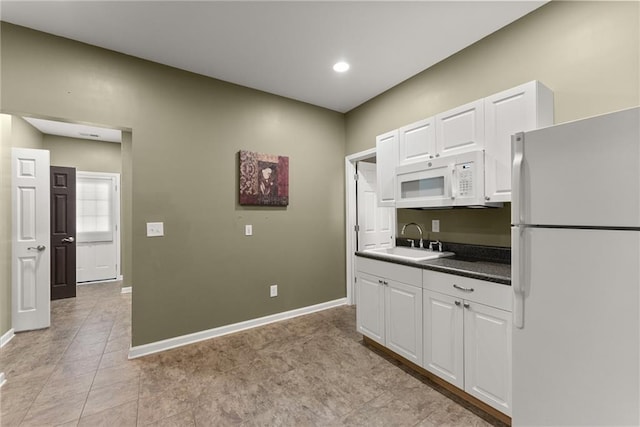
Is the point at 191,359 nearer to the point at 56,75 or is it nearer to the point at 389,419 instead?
the point at 389,419

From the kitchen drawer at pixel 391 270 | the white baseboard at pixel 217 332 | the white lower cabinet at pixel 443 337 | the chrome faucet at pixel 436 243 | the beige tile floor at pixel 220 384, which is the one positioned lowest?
the beige tile floor at pixel 220 384

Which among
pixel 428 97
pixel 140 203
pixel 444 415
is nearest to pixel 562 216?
pixel 444 415

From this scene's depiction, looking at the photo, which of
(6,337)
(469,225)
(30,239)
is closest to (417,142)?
(469,225)

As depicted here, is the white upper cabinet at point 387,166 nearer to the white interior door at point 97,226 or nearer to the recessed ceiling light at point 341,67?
the recessed ceiling light at point 341,67

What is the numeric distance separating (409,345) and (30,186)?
4.46m

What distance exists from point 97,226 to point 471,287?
6576 mm

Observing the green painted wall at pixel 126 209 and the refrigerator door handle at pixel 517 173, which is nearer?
the refrigerator door handle at pixel 517 173

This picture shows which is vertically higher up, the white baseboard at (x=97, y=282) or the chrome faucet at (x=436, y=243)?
the chrome faucet at (x=436, y=243)

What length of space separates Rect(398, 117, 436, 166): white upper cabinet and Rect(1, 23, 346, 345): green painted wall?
1.38 metres

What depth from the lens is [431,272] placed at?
2117mm

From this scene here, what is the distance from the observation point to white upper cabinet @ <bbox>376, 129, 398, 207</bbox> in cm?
287

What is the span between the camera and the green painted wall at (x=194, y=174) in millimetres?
2373

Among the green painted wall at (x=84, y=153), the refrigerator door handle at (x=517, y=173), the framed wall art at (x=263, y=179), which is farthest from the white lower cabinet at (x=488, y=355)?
the green painted wall at (x=84, y=153)

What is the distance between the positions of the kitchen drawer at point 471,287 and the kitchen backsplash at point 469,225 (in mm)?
698
